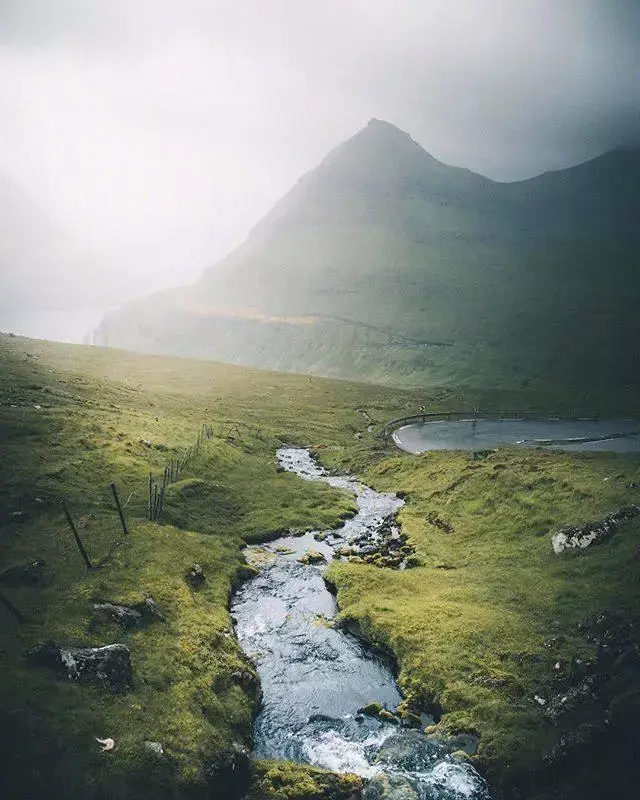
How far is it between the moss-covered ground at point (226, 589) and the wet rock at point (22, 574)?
94cm

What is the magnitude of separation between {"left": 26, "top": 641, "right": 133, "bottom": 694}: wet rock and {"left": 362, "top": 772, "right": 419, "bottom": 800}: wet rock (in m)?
13.3

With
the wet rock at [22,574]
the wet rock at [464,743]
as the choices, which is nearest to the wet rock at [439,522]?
the wet rock at [464,743]

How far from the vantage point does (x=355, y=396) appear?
17400 cm

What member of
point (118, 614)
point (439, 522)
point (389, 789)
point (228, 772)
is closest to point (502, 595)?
point (439, 522)

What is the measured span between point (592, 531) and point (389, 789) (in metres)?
25.2

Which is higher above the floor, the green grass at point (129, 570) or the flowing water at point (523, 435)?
the flowing water at point (523, 435)

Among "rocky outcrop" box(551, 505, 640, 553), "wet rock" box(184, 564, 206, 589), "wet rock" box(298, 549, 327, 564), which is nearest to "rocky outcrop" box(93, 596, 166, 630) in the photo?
"wet rock" box(184, 564, 206, 589)

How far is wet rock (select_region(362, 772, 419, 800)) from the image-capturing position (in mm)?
22797

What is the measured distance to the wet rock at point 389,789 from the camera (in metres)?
22.8

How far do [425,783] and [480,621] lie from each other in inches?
480

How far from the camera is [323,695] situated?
29.8m

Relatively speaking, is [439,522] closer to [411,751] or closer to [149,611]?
[411,751]

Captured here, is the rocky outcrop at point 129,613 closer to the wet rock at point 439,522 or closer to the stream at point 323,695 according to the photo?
the stream at point 323,695

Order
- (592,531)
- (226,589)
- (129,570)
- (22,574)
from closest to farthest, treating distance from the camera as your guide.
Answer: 1. (22,574)
2. (129,570)
3. (592,531)
4. (226,589)
